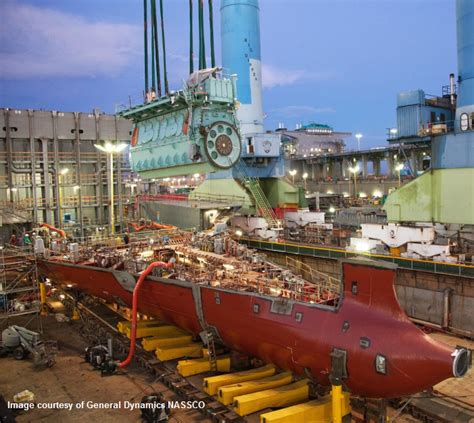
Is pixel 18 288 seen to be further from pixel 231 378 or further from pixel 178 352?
pixel 231 378

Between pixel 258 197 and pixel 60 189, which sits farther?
pixel 258 197

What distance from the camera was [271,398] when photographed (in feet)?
40.2

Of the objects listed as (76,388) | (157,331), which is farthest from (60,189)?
(76,388)

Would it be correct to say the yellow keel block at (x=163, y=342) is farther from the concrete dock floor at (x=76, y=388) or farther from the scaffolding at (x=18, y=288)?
the scaffolding at (x=18, y=288)

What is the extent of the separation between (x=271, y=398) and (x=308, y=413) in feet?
4.21

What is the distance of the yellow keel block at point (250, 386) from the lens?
12.5m

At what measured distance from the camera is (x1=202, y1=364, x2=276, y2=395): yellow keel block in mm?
13180

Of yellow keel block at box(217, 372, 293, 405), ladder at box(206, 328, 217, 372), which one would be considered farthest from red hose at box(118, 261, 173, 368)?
yellow keel block at box(217, 372, 293, 405)

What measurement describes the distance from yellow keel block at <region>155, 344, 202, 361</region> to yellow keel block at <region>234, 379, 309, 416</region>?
4.30m

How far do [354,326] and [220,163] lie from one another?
11.5m

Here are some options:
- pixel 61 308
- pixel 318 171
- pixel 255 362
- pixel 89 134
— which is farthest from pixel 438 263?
pixel 318 171

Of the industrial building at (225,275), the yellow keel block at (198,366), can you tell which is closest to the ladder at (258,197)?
the industrial building at (225,275)

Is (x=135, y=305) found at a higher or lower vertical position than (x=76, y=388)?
higher

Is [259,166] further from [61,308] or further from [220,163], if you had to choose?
[61,308]
